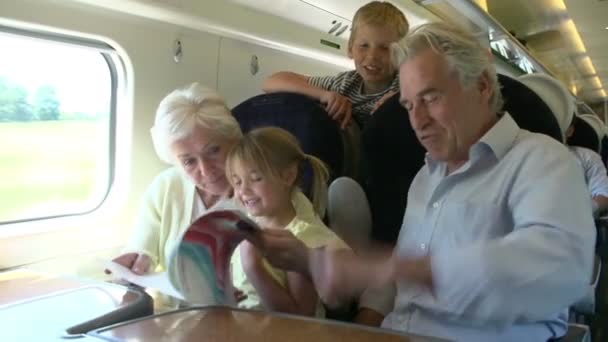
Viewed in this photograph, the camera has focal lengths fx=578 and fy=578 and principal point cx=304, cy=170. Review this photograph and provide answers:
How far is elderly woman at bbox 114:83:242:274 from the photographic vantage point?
176 centimetres

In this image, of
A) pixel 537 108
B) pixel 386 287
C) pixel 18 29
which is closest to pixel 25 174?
pixel 18 29

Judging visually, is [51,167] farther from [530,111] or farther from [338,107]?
[530,111]

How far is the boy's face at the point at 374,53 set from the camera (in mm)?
2266

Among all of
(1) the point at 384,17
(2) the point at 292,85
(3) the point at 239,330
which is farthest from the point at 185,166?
(1) the point at 384,17

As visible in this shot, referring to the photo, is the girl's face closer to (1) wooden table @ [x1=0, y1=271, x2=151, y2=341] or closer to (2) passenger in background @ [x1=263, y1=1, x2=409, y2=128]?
(1) wooden table @ [x1=0, y1=271, x2=151, y2=341]

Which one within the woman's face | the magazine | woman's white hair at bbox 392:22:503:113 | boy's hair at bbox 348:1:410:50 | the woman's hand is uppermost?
boy's hair at bbox 348:1:410:50

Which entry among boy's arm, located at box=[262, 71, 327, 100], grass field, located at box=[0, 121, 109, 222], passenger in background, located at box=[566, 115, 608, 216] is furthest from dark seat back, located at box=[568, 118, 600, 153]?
grass field, located at box=[0, 121, 109, 222]

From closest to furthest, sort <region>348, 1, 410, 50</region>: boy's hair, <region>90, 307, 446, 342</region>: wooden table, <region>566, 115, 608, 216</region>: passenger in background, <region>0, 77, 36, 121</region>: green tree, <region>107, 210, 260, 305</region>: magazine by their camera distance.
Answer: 1. <region>90, 307, 446, 342</region>: wooden table
2. <region>107, 210, 260, 305</region>: magazine
3. <region>0, 77, 36, 121</region>: green tree
4. <region>348, 1, 410, 50</region>: boy's hair
5. <region>566, 115, 608, 216</region>: passenger in background

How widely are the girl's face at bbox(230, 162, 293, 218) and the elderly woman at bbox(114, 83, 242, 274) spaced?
0.18 meters

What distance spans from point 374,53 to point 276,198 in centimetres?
98

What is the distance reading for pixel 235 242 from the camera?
3.87 ft

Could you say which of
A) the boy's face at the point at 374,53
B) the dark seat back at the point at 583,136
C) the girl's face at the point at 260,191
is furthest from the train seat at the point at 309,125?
the dark seat back at the point at 583,136

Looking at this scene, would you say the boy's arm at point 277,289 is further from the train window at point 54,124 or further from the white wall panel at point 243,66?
the white wall panel at point 243,66

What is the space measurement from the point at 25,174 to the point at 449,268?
5.06 feet
